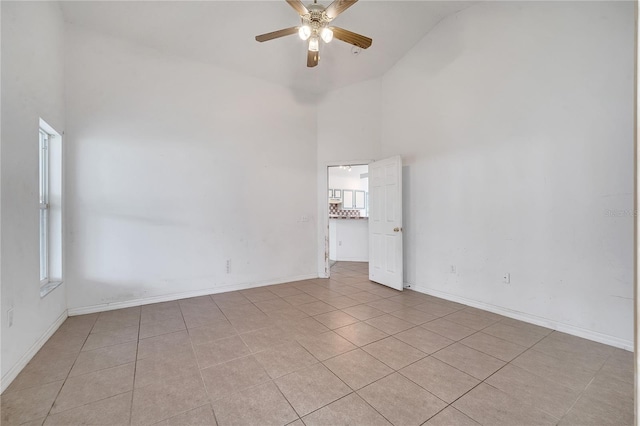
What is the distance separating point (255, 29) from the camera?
3398mm

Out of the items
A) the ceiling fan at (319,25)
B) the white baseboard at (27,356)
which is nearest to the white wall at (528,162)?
the ceiling fan at (319,25)

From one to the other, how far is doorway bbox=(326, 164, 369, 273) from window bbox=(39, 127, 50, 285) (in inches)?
174

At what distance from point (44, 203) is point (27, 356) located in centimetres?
150

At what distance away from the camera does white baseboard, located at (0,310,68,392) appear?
1788mm

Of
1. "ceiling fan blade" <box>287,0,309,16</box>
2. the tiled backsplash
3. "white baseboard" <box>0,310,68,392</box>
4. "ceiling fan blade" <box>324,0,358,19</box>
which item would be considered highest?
"ceiling fan blade" <box>287,0,309,16</box>

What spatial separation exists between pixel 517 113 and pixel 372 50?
7.20 ft

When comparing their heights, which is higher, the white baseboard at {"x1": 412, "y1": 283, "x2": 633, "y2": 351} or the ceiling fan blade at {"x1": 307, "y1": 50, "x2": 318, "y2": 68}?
the ceiling fan blade at {"x1": 307, "y1": 50, "x2": 318, "y2": 68}

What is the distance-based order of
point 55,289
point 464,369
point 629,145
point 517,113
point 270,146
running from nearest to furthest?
point 464,369
point 629,145
point 55,289
point 517,113
point 270,146

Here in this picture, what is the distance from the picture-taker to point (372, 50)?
396cm

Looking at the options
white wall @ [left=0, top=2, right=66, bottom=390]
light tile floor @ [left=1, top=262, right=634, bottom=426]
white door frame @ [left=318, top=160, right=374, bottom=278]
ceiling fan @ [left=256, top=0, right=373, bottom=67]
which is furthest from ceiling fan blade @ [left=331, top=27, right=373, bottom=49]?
→ light tile floor @ [left=1, top=262, right=634, bottom=426]

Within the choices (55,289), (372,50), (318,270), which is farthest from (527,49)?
(55,289)

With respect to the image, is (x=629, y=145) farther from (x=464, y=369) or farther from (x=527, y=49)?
(x=464, y=369)

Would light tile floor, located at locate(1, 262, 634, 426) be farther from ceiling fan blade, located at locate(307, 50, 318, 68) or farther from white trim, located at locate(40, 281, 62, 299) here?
ceiling fan blade, located at locate(307, 50, 318, 68)

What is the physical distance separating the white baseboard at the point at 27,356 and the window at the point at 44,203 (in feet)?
1.50
